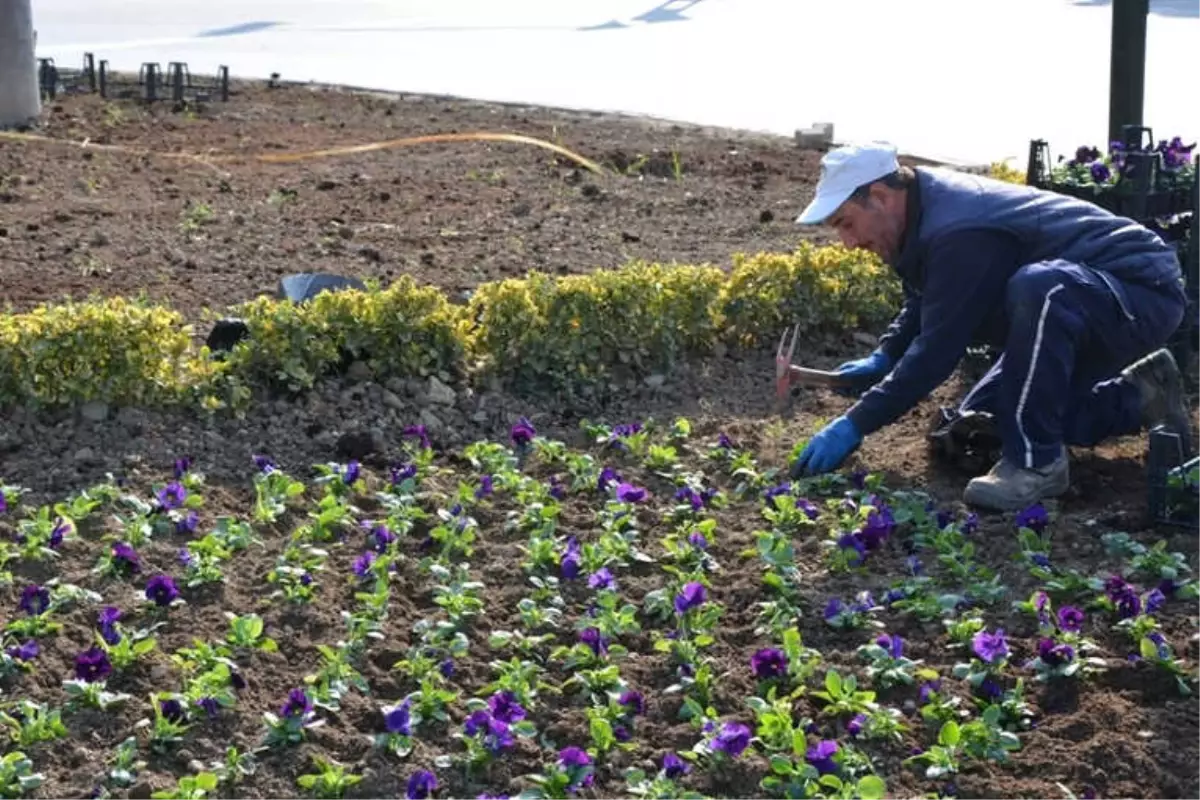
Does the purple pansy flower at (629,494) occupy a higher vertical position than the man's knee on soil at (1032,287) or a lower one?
lower

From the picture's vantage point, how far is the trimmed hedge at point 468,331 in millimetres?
5918

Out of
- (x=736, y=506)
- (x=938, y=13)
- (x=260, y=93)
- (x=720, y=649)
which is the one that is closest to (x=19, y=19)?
(x=260, y=93)

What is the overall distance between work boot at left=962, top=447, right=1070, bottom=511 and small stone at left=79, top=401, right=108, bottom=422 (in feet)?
8.80

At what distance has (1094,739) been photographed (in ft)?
13.2

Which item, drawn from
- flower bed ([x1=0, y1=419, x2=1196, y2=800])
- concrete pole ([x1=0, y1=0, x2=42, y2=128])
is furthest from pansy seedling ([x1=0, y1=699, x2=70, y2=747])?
concrete pole ([x1=0, y1=0, x2=42, y2=128])

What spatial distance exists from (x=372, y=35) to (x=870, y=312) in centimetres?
1399

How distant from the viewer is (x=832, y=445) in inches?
214

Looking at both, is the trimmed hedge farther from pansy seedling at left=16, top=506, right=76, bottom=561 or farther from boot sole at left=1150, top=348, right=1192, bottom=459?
boot sole at left=1150, top=348, right=1192, bottom=459

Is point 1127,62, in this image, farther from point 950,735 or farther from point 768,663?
point 950,735

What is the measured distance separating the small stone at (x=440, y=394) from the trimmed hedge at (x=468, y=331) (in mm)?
69

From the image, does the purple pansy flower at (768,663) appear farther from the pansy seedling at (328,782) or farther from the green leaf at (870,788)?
the pansy seedling at (328,782)

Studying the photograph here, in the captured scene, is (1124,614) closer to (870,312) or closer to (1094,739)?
(1094,739)

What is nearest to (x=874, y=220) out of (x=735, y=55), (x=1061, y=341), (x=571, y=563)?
(x=1061, y=341)

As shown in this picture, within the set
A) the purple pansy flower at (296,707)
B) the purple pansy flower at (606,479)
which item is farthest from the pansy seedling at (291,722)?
the purple pansy flower at (606,479)
